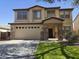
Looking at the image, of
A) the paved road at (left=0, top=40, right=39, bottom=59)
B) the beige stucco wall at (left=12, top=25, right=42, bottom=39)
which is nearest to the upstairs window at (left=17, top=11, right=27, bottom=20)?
the beige stucco wall at (left=12, top=25, right=42, bottom=39)

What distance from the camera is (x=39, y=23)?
33719 mm

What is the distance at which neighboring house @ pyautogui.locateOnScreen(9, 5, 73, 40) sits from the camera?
107ft

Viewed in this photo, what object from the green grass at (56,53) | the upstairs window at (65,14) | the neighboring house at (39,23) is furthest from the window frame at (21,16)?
the green grass at (56,53)

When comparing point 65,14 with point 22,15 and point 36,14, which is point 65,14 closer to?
point 36,14

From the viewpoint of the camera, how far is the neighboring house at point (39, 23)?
107 ft

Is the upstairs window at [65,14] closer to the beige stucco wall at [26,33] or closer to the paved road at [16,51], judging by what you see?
the beige stucco wall at [26,33]

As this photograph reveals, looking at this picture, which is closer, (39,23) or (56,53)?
(56,53)

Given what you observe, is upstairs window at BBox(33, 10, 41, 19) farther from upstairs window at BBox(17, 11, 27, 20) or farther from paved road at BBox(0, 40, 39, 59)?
paved road at BBox(0, 40, 39, 59)

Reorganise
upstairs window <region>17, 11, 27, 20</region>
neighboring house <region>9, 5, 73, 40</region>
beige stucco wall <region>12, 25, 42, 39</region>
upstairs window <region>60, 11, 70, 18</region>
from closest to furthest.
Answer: neighboring house <region>9, 5, 73, 40</region>
beige stucco wall <region>12, 25, 42, 39</region>
upstairs window <region>60, 11, 70, 18</region>
upstairs window <region>17, 11, 27, 20</region>

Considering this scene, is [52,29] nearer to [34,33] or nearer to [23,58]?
[34,33]

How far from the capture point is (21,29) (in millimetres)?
34688

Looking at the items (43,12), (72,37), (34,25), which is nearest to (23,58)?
(72,37)

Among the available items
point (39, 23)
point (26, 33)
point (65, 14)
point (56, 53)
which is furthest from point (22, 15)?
point (56, 53)

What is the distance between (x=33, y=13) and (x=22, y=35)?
6.32 metres
